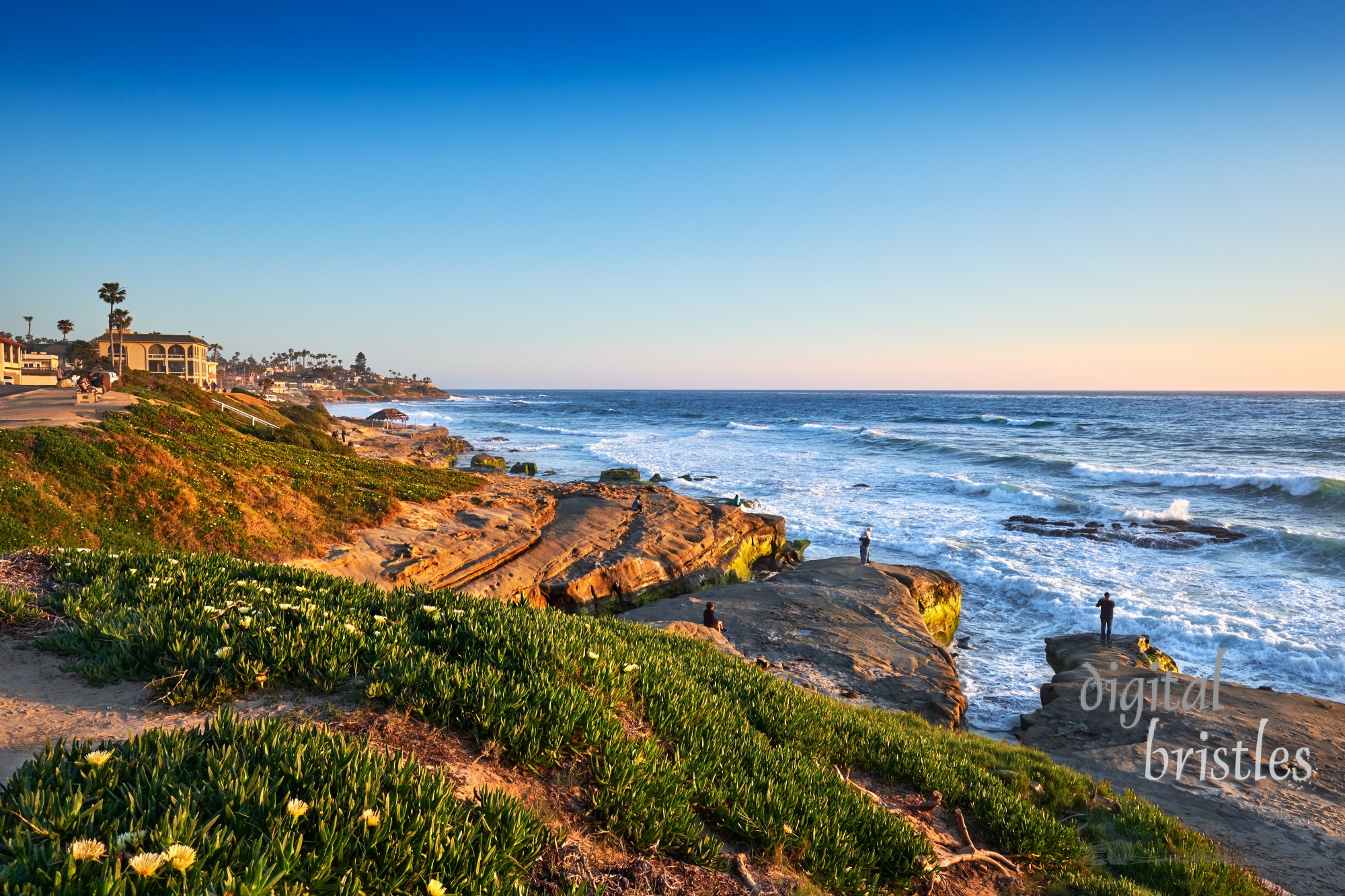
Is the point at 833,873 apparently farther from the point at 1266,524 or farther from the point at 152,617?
the point at 1266,524

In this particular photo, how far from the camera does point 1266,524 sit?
30.1m

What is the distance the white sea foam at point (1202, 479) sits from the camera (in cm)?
3781

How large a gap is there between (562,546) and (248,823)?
18.0 metres

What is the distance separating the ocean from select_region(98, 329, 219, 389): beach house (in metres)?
29.7

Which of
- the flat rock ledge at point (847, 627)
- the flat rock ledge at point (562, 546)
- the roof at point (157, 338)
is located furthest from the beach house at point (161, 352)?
the flat rock ledge at point (847, 627)

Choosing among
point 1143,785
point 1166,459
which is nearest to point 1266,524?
point 1166,459

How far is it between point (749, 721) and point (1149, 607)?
19.4 metres

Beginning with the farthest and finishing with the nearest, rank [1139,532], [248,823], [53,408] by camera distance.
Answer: [1139,532] < [53,408] < [248,823]

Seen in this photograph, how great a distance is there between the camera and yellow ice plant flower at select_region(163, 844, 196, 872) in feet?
7.75

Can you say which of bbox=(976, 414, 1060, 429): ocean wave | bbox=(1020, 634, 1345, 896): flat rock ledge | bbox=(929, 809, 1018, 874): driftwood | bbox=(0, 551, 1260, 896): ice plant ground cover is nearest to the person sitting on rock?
bbox=(1020, 634, 1345, 896): flat rock ledge

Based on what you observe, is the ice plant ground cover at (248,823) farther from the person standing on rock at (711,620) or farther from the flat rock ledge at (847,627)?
the person standing on rock at (711,620)

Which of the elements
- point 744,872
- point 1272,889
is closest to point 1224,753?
point 1272,889

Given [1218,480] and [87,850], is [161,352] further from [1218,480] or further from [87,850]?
[1218,480]

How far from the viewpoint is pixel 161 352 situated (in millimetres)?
72438
